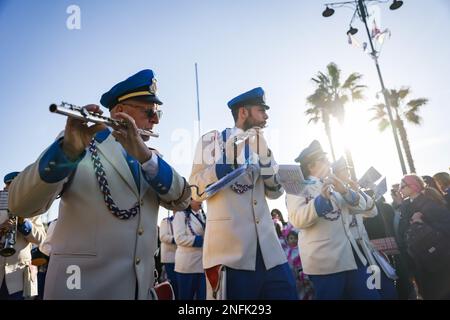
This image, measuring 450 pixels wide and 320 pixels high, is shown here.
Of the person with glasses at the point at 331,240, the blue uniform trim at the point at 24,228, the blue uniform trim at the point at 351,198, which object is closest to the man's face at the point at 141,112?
the person with glasses at the point at 331,240

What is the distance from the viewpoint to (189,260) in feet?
19.5

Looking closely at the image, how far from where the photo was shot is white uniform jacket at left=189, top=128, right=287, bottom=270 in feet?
8.60

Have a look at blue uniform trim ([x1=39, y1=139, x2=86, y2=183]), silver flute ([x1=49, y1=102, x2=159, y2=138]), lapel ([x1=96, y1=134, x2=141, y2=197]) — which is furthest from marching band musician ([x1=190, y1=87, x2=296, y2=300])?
blue uniform trim ([x1=39, y1=139, x2=86, y2=183])

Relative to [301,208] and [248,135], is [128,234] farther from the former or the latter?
[301,208]

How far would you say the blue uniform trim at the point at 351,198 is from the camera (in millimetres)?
3893

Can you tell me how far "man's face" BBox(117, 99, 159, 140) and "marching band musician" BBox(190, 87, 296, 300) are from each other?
903 millimetres

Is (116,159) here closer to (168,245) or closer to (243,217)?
(243,217)

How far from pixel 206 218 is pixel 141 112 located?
1.30 meters

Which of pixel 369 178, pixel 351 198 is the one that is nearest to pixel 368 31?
pixel 369 178

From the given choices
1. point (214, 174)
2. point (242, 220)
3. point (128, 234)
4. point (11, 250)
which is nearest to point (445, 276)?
point (242, 220)

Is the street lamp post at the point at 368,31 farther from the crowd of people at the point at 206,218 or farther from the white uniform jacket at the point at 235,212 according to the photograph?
the white uniform jacket at the point at 235,212
